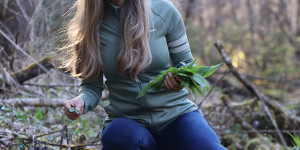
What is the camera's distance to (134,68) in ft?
7.56

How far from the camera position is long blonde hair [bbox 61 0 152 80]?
2.32 metres

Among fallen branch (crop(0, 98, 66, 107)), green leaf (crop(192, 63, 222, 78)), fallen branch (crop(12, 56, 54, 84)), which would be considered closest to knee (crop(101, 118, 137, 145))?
green leaf (crop(192, 63, 222, 78))

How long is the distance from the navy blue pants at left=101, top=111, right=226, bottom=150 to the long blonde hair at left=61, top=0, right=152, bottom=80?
0.34 metres

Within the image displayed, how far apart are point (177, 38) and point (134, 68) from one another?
416 millimetres

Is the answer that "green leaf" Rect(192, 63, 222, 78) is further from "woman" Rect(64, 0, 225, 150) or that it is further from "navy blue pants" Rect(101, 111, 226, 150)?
"navy blue pants" Rect(101, 111, 226, 150)

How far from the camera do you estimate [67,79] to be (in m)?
4.52

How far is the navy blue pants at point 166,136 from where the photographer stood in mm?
2219

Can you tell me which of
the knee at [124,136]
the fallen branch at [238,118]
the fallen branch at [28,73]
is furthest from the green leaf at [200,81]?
the fallen branch at [238,118]

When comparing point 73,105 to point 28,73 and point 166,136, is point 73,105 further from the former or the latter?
point 28,73

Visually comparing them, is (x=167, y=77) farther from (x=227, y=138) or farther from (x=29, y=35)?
(x=29, y=35)

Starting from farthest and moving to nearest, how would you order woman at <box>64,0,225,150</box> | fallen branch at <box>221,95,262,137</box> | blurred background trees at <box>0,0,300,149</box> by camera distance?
fallen branch at <box>221,95,262,137</box>
blurred background trees at <box>0,0,300,149</box>
woman at <box>64,0,225,150</box>

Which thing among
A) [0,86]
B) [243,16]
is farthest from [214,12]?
[0,86]

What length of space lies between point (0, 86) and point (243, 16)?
9.53m

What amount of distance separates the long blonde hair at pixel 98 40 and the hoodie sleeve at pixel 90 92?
0.24ft
